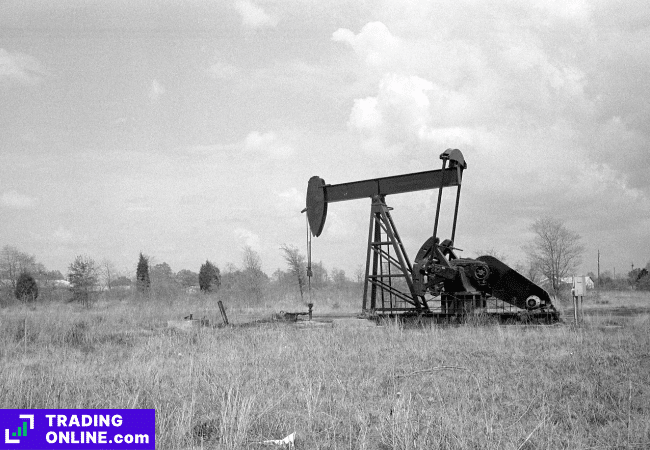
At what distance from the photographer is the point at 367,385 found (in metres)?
4.95

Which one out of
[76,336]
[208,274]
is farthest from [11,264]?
[76,336]

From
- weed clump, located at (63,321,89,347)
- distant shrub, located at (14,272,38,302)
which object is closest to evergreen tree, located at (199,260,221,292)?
distant shrub, located at (14,272,38,302)

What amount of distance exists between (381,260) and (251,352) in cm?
426

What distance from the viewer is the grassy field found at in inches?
140

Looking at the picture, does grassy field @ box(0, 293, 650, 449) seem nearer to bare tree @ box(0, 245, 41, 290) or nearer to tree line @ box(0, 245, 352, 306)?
tree line @ box(0, 245, 352, 306)

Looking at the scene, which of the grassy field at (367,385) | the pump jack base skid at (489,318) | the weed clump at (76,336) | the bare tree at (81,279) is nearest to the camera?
the grassy field at (367,385)

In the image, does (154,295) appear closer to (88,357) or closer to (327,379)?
(88,357)

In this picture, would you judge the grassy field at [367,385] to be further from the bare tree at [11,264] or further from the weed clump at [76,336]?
the bare tree at [11,264]

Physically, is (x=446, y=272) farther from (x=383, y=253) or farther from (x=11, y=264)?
(x=11, y=264)

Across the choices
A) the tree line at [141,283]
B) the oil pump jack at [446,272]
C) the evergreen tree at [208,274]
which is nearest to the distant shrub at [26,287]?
the tree line at [141,283]

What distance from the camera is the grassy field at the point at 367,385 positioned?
140 inches

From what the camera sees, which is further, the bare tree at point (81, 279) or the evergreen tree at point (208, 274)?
the evergreen tree at point (208, 274)

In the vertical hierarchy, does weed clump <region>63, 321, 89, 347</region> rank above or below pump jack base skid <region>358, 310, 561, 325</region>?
below

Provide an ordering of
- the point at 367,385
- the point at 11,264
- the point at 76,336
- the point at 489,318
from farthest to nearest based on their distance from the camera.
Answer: the point at 11,264, the point at 489,318, the point at 76,336, the point at 367,385
